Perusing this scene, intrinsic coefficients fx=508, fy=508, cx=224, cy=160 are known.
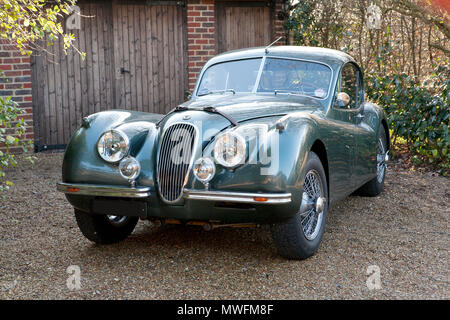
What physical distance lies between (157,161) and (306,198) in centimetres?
111

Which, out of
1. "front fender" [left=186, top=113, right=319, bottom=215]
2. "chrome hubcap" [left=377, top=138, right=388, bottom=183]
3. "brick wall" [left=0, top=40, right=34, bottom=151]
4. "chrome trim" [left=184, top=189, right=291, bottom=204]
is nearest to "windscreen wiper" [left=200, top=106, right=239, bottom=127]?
"front fender" [left=186, top=113, right=319, bottom=215]

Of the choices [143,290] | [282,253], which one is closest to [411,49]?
[282,253]

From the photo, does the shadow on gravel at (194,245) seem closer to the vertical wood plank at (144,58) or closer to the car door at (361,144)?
the car door at (361,144)

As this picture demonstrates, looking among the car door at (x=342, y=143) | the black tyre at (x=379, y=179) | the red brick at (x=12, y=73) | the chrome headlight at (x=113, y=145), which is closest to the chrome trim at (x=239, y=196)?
the chrome headlight at (x=113, y=145)

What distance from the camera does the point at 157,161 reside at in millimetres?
3537

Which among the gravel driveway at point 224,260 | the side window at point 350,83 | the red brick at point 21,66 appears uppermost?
the red brick at point 21,66

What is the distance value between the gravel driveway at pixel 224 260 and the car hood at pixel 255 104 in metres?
1.07

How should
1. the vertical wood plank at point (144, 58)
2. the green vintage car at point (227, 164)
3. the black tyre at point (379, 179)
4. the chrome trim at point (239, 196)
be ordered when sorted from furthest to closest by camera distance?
1. the vertical wood plank at point (144, 58)
2. the black tyre at point (379, 179)
3. the green vintage car at point (227, 164)
4. the chrome trim at point (239, 196)

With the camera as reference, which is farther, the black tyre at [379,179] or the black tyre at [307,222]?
the black tyre at [379,179]

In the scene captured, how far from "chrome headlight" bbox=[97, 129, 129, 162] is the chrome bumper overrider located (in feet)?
0.73

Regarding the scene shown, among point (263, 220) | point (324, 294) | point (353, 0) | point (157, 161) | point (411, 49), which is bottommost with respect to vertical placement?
point (324, 294)

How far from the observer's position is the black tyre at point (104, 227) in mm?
3906

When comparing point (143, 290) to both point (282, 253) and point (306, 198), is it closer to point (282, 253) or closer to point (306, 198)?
point (282, 253)

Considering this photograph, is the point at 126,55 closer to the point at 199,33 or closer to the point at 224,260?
the point at 199,33
